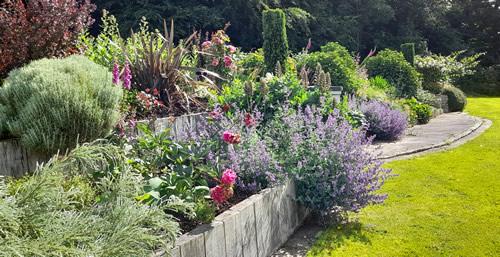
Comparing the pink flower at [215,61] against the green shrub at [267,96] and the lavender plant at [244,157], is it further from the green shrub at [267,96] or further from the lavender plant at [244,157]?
the lavender plant at [244,157]

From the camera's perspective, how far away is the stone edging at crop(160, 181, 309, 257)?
2.31 m

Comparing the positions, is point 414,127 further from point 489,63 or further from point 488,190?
point 489,63

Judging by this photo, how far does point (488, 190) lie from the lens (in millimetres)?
4312

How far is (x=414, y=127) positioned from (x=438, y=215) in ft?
18.8

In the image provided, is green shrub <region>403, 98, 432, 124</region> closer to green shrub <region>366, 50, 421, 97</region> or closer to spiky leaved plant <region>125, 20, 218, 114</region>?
green shrub <region>366, 50, 421, 97</region>

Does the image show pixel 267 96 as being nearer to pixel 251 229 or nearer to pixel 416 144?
pixel 251 229

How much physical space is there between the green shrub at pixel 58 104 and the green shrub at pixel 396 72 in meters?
9.29

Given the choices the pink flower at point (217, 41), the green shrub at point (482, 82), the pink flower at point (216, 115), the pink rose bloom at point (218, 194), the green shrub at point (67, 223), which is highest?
the pink flower at point (217, 41)

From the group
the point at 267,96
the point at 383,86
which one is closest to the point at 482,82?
the point at 383,86

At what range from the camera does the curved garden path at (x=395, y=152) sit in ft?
10.1

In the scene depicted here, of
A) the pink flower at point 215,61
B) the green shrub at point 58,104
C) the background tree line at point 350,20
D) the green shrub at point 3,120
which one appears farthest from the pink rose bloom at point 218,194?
the background tree line at point 350,20

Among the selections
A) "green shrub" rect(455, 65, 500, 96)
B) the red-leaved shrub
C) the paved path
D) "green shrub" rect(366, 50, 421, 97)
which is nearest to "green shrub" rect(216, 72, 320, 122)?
the paved path

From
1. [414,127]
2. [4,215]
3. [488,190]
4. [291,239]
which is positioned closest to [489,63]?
[414,127]

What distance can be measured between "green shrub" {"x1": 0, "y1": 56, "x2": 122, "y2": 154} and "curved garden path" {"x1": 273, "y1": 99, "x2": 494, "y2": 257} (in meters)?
1.54
